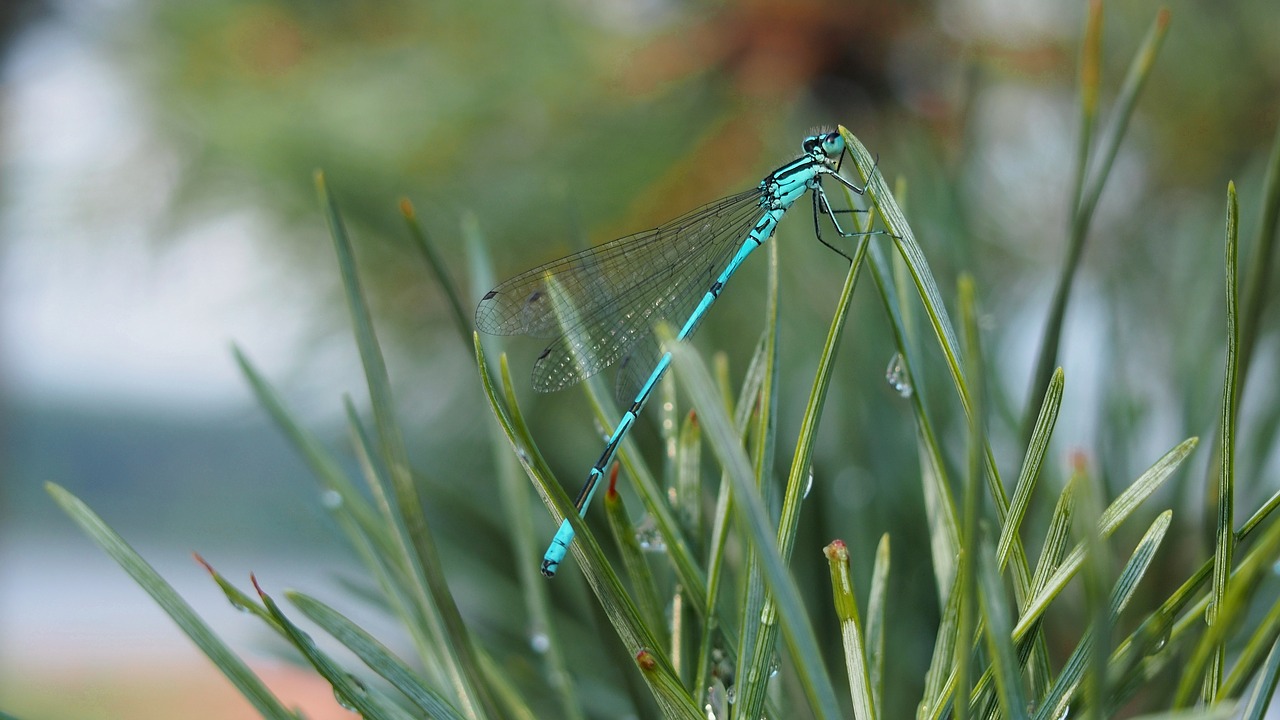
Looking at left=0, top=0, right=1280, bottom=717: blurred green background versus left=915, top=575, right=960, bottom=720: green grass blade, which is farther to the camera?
left=0, top=0, right=1280, bottom=717: blurred green background

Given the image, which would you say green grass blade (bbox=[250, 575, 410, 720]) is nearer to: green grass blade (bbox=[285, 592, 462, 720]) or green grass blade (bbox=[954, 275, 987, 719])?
green grass blade (bbox=[285, 592, 462, 720])

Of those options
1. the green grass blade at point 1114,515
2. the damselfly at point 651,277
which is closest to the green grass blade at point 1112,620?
the green grass blade at point 1114,515

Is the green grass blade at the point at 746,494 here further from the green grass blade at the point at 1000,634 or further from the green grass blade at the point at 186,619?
the green grass blade at the point at 186,619

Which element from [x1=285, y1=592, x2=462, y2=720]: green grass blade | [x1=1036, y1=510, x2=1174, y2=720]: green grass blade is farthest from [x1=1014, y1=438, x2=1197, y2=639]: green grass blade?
[x1=285, y1=592, x2=462, y2=720]: green grass blade

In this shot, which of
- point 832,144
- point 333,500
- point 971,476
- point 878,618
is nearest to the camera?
point 971,476

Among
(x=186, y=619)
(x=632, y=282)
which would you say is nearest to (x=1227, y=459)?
(x=186, y=619)

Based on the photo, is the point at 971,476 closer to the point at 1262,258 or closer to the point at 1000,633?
the point at 1000,633

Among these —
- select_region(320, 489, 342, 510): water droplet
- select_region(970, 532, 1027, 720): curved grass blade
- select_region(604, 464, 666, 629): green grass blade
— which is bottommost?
select_region(970, 532, 1027, 720): curved grass blade
